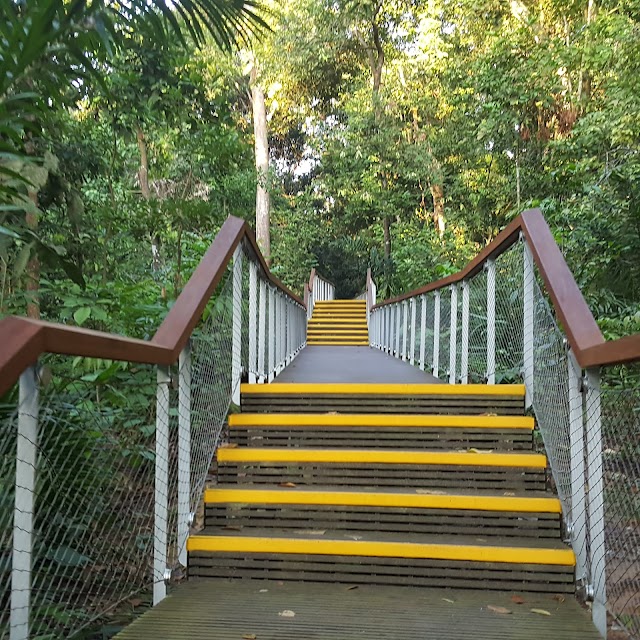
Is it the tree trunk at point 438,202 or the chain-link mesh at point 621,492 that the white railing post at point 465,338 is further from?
the tree trunk at point 438,202

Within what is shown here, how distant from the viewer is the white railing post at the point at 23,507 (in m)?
1.29

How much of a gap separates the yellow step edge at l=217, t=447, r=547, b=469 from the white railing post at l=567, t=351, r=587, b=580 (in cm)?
42

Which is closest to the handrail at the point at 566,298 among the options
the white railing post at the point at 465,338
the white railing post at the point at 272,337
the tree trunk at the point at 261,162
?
the white railing post at the point at 465,338

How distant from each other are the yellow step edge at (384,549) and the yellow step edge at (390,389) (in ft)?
3.43

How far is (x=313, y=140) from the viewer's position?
60.8ft

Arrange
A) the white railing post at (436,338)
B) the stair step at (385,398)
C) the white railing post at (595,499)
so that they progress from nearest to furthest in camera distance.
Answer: the white railing post at (595,499) → the stair step at (385,398) → the white railing post at (436,338)

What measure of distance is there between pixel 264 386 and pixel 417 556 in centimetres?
136

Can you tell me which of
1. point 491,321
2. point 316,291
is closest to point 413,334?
point 491,321

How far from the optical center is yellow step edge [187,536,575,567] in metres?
2.13

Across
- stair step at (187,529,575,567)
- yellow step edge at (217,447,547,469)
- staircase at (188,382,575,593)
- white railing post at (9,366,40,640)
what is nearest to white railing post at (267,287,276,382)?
staircase at (188,382,575,593)

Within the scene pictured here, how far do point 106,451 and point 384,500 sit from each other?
44.1 inches

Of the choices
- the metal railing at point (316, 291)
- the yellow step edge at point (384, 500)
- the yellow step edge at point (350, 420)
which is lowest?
the yellow step edge at point (384, 500)

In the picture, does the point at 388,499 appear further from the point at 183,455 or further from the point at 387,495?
the point at 183,455

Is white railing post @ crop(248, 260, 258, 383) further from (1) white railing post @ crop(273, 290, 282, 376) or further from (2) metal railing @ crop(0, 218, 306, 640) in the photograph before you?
(1) white railing post @ crop(273, 290, 282, 376)
